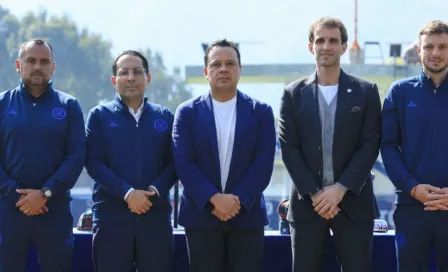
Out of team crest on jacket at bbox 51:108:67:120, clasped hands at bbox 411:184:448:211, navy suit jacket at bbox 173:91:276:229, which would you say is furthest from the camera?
team crest on jacket at bbox 51:108:67:120

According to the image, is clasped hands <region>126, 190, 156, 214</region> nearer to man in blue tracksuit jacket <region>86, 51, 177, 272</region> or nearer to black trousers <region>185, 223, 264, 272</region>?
man in blue tracksuit jacket <region>86, 51, 177, 272</region>

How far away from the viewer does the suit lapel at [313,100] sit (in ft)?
16.3

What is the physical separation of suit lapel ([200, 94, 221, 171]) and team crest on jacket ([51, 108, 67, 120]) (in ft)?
2.81

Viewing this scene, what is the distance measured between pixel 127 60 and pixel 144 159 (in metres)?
0.67

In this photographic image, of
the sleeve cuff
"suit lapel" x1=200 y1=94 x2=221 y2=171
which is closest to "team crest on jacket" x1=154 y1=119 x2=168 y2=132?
"suit lapel" x1=200 y1=94 x2=221 y2=171

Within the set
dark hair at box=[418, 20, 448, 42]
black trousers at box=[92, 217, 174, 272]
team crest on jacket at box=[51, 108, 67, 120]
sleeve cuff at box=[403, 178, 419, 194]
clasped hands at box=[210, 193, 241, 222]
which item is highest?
dark hair at box=[418, 20, 448, 42]

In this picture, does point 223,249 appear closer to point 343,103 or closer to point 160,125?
point 160,125

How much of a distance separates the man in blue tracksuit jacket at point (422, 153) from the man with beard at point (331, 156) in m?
0.14

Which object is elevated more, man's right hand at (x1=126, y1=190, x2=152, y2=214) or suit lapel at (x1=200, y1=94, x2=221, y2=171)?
suit lapel at (x1=200, y1=94, x2=221, y2=171)

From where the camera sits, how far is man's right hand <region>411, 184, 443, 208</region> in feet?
15.5

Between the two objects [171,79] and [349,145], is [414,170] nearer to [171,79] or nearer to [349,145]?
[349,145]

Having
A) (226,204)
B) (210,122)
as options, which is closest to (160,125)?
(210,122)

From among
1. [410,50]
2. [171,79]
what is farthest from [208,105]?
[171,79]

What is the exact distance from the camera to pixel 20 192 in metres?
5.02
